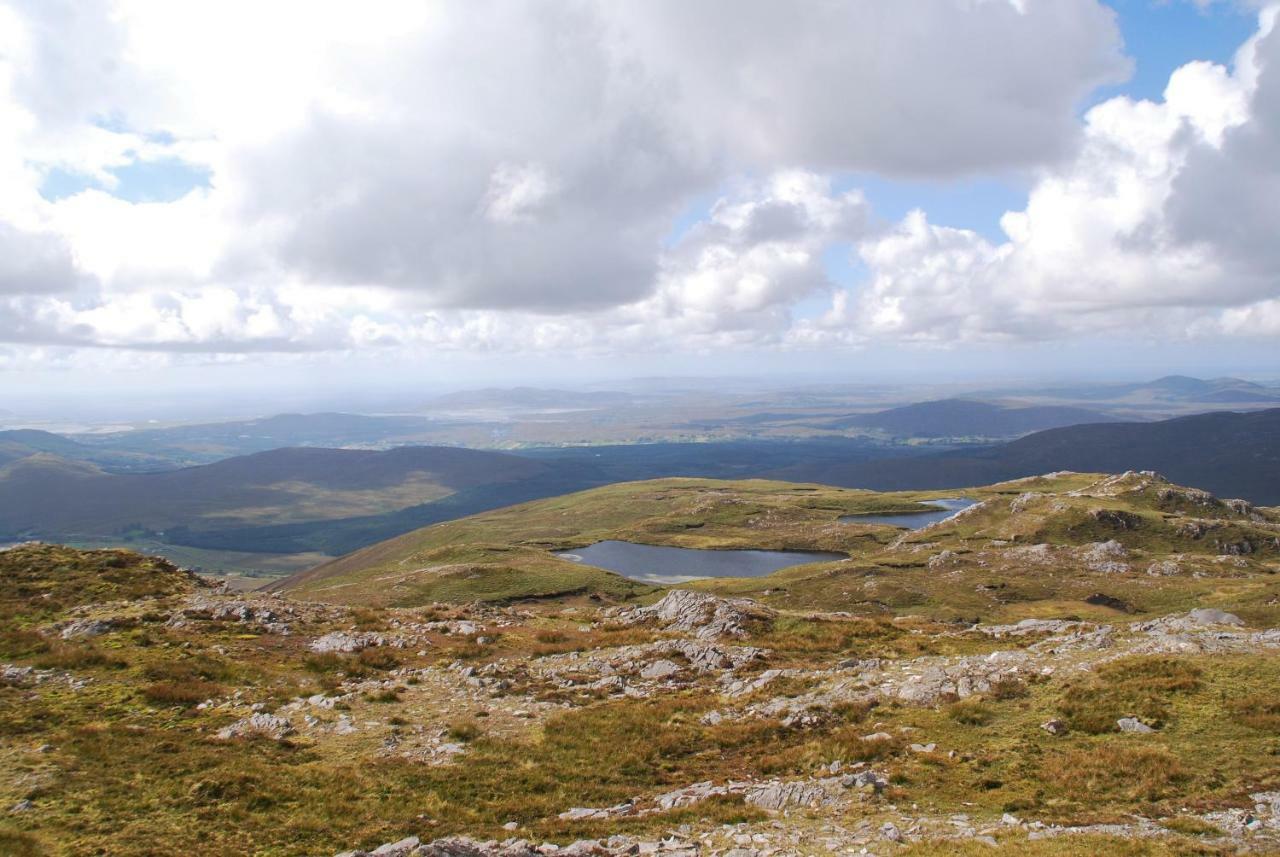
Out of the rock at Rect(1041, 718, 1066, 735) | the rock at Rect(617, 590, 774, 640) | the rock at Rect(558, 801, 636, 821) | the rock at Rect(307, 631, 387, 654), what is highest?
the rock at Rect(1041, 718, 1066, 735)

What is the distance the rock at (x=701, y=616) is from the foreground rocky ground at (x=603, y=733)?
704 millimetres

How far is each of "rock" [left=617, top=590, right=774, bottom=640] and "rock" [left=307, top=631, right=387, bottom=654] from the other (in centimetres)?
2065

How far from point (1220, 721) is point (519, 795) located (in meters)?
25.6

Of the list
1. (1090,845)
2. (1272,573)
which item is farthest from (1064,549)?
(1090,845)

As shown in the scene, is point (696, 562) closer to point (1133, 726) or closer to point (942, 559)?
point (942, 559)

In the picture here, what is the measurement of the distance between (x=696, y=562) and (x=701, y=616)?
137395mm

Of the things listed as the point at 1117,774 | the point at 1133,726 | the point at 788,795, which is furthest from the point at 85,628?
the point at 1133,726

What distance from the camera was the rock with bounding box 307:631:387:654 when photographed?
39.0 metres

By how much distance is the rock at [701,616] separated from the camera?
4734 cm

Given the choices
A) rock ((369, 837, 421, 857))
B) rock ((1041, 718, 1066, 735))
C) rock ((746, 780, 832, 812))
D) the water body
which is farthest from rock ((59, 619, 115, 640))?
the water body

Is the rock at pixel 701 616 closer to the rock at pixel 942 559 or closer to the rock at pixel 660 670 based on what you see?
the rock at pixel 660 670

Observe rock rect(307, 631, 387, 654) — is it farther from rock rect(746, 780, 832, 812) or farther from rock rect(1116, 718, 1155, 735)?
rock rect(1116, 718, 1155, 735)

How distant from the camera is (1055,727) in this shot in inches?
1001

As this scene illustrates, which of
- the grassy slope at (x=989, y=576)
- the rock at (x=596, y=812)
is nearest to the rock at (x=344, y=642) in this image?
the rock at (x=596, y=812)
